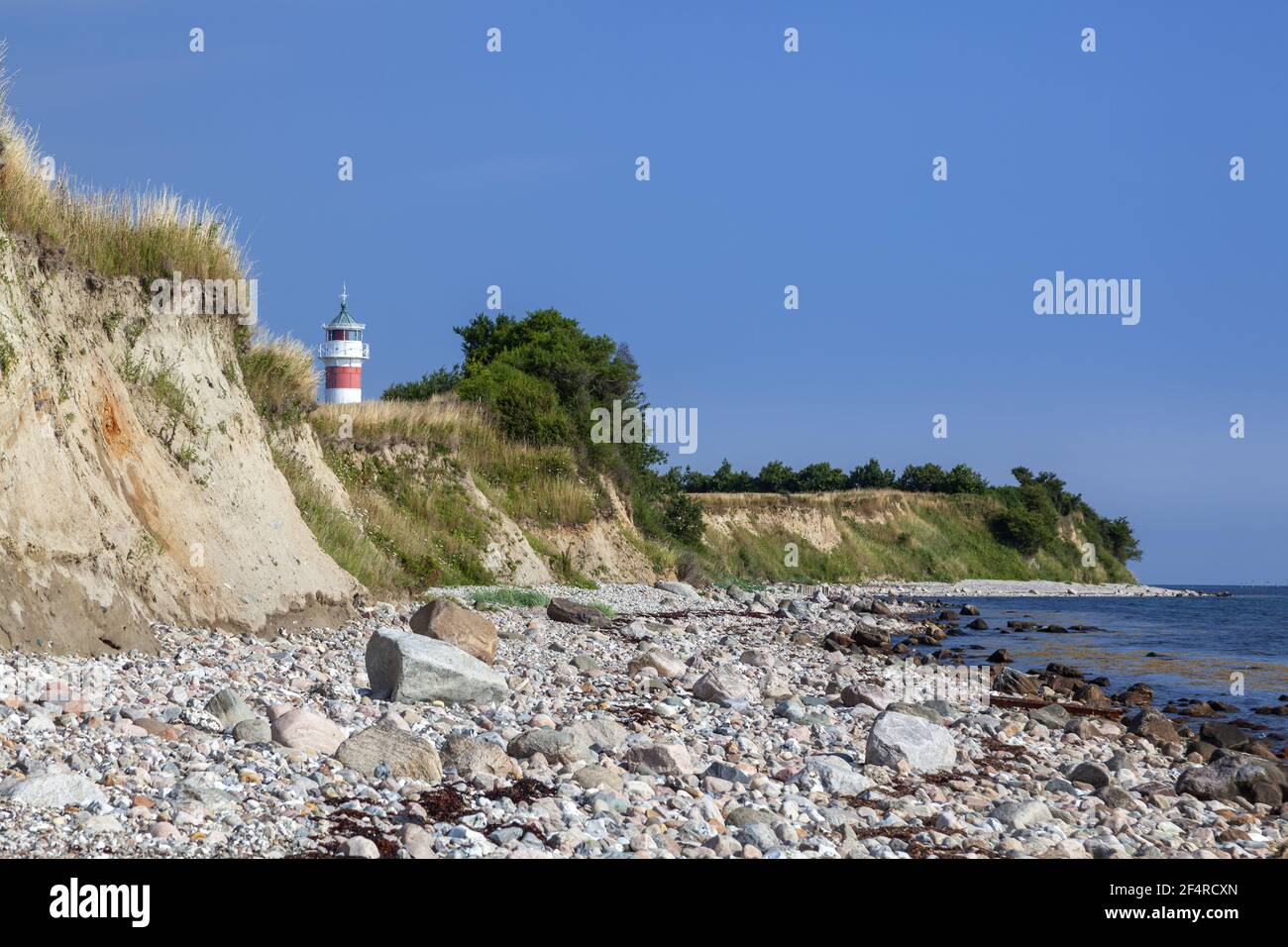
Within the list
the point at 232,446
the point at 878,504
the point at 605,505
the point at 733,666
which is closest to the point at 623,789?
the point at 733,666

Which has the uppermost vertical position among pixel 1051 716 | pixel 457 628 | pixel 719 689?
pixel 457 628

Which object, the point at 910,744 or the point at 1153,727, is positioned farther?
the point at 1153,727

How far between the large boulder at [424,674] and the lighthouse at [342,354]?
50620 mm

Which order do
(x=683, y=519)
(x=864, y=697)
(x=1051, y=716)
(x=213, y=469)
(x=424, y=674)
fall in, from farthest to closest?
(x=683, y=519) < (x=213, y=469) < (x=1051, y=716) < (x=864, y=697) < (x=424, y=674)

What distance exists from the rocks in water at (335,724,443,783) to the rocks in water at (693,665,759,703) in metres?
4.95

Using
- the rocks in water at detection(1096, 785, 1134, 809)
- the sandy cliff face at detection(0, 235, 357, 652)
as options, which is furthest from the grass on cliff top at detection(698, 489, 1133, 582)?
the rocks in water at detection(1096, 785, 1134, 809)

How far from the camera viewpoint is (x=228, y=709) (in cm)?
820

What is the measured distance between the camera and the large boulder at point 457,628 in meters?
12.2

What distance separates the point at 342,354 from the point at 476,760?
54.3 meters

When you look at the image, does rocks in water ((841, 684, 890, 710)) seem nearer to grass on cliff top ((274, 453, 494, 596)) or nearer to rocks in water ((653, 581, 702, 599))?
grass on cliff top ((274, 453, 494, 596))

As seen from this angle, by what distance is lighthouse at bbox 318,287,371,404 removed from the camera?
59.1 meters

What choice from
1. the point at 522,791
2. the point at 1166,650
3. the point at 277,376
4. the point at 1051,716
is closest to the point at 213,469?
the point at 277,376

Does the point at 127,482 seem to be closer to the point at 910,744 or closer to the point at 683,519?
the point at 910,744

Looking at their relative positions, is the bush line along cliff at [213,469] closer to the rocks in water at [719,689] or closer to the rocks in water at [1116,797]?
the rocks in water at [719,689]
